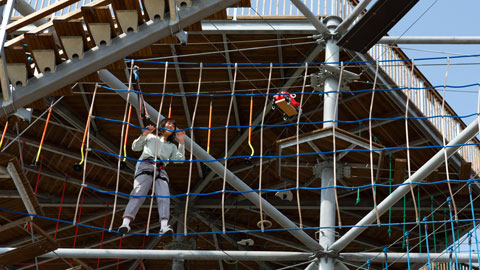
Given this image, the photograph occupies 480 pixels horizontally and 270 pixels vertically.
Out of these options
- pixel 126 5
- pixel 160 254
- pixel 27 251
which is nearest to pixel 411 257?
pixel 160 254

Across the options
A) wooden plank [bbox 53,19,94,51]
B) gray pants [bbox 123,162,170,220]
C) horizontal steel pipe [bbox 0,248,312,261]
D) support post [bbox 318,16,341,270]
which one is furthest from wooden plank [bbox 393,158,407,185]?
wooden plank [bbox 53,19,94,51]

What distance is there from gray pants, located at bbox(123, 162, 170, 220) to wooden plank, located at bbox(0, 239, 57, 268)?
71.8 inches

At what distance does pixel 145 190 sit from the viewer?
11766mm

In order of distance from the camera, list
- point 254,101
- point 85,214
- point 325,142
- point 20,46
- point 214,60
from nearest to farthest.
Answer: point 20,46
point 325,142
point 214,60
point 254,101
point 85,214

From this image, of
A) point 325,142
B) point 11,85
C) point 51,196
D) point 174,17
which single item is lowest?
point 11,85

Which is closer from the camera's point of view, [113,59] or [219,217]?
[113,59]

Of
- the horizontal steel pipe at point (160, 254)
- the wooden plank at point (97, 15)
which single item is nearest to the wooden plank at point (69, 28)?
the wooden plank at point (97, 15)

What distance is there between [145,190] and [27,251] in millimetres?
2571

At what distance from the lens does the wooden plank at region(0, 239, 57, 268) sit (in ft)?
41.5

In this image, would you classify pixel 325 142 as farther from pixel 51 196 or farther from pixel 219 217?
pixel 51 196

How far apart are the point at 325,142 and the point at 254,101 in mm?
4434

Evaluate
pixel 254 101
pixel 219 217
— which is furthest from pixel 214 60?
pixel 219 217

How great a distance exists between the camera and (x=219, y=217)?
2130cm

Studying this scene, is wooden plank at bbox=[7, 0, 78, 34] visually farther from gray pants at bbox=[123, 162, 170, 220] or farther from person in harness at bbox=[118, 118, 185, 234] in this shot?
gray pants at bbox=[123, 162, 170, 220]
